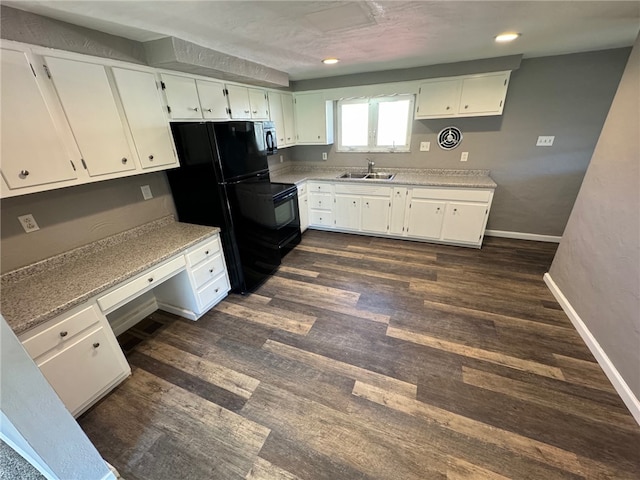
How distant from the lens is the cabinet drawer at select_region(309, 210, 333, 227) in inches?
160

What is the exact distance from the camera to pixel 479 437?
4.66ft

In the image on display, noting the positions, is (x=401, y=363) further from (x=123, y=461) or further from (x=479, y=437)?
(x=123, y=461)

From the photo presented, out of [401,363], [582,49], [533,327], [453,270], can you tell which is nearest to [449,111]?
[582,49]

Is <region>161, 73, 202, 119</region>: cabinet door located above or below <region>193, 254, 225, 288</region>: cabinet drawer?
above

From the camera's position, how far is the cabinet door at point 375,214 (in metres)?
3.65

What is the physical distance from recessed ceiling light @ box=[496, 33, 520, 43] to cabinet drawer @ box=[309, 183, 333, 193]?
2.35 metres

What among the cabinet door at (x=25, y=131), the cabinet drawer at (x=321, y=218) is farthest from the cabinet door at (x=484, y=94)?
the cabinet door at (x=25, y=131)

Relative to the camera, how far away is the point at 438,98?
3.16 meters

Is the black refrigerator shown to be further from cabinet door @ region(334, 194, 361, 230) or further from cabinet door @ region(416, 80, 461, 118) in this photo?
cabinet door @ region(416, 80, 461, 118)

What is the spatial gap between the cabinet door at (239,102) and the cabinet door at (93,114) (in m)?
1.20

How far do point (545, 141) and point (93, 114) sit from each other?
455 centimetres

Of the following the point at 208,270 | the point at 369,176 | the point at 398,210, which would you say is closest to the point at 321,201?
the point at 369,176

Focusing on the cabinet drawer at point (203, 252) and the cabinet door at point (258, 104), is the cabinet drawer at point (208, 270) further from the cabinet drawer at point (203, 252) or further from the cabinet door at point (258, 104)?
the cabinet door at point (258, 104)

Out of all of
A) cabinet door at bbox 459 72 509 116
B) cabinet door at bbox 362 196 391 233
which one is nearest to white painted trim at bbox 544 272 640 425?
cabinet door at bbox 362 196 391 233
